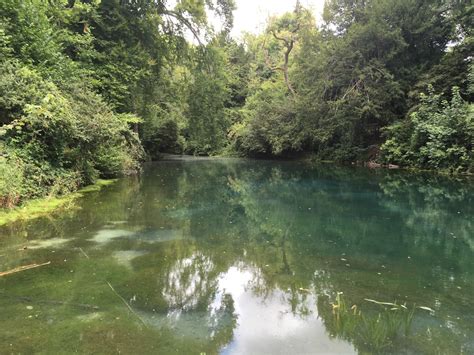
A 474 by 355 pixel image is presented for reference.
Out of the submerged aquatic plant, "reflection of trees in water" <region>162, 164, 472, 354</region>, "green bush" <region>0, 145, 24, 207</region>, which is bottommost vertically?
the submerged aquatic plant

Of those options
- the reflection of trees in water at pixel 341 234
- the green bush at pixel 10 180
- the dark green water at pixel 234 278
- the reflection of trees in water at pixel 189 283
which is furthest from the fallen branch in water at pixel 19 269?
the green bush at pixel 10 180

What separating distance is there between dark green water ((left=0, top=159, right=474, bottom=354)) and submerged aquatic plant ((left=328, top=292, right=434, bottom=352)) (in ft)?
0.06

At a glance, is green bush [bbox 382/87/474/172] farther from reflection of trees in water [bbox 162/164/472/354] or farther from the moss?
the moss

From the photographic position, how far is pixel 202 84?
19.7 meters

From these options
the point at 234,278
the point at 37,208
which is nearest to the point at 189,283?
the point at 234,278

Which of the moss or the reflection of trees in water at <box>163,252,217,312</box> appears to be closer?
the reflection of trees in water at <box>163,252,217,312</box>

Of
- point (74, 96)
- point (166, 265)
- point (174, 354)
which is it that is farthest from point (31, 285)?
point (74, 96)

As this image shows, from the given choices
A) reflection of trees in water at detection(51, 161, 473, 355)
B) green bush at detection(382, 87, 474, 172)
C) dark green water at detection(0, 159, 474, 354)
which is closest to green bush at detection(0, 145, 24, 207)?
dark green water at detection(0, 159, 474, 354)

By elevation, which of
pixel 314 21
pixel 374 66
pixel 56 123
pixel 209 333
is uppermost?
pixel 314 21

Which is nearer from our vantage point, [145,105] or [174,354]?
[174,354]

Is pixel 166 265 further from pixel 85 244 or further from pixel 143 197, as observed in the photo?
pixel 143 197

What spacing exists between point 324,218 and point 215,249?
10.9 ft

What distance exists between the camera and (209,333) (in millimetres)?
3695

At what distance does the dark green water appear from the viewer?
3545mm
